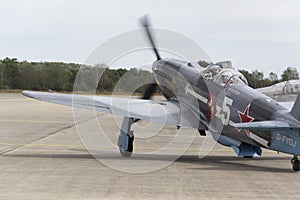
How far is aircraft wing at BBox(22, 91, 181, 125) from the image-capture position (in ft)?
47.8

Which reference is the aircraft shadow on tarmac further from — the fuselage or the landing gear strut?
the fuselage

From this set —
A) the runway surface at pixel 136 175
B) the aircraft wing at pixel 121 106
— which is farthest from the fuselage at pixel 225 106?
the runway surface at pixel 136 175

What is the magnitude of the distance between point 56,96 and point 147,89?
3.94m

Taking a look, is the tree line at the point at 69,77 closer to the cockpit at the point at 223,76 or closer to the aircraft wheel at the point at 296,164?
the cockpit at the point at 223,76

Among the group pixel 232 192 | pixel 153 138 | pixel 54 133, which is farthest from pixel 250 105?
pixel 54 133

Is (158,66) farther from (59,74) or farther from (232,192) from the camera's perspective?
(59,74)

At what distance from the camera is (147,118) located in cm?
1451

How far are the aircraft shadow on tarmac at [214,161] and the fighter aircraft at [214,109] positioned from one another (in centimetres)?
39

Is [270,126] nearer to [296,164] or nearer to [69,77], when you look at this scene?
[296,164]

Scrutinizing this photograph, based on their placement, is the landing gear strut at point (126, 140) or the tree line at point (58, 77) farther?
the tree line at point (58, 77)

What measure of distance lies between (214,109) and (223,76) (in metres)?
Answer: 0.82

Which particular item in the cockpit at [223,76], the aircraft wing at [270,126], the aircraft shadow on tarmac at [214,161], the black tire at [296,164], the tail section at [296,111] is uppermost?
the cockpit at [223,76]

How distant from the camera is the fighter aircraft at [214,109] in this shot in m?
11.1

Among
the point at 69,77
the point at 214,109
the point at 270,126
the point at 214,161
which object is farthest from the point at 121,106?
the point at 69,77
